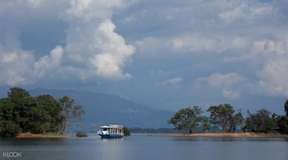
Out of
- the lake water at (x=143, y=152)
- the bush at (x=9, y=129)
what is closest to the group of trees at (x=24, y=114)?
the bush at (x=9, y=129)

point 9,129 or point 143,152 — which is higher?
point 9,129

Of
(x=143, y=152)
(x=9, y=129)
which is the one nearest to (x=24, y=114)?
(x=9, y=129)

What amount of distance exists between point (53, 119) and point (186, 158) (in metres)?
110

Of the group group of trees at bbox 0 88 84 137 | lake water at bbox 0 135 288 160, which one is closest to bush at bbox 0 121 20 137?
group of trees at bbox 0 88 84 137

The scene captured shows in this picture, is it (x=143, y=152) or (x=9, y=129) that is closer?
(x=143, y=152)

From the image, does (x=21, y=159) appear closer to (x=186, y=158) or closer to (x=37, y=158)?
(x=37, y=158)

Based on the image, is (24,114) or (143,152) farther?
(24,114)

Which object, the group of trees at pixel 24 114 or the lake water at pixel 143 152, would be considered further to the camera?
the group of trees at pixel 24 114

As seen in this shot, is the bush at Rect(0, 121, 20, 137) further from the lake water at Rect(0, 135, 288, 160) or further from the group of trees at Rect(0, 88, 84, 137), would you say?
the lake water at Rect(0, 135, 288, 160)

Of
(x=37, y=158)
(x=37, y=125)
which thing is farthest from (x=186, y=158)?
(x=37, y=125)

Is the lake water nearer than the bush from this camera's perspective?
Yes

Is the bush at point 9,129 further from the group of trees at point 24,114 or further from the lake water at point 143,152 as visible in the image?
the lake water at point 143,152

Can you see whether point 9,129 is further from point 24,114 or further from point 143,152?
point 143,152

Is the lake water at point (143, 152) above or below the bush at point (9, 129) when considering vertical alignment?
below
